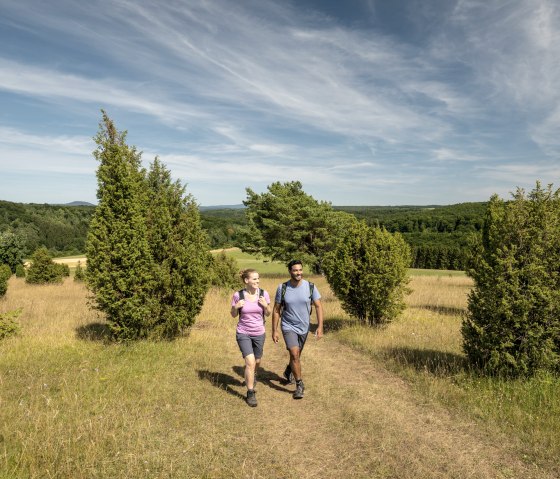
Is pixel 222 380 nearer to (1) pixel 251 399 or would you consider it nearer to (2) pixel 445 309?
(1) pixel 251 399

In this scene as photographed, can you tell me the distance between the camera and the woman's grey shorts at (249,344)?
591 centimetres

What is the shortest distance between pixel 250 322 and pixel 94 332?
652 cm

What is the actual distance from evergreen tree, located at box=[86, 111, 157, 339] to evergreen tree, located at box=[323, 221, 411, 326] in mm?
6065

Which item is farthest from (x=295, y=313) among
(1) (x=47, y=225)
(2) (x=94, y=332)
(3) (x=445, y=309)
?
(1) (x=47, y=225)

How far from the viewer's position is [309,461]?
430 centimetres

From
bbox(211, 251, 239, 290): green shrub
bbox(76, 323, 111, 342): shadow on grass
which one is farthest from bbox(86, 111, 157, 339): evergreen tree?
bbox(211, 251, 239, 290): green shrub

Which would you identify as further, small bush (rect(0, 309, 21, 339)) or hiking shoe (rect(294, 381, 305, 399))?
small bush (rect(0, 309, 21, 339))

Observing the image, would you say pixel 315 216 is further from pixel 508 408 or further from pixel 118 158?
pixel 508 408

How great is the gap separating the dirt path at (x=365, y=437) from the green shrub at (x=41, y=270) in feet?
78.3

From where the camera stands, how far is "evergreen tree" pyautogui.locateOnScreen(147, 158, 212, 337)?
30.0ft

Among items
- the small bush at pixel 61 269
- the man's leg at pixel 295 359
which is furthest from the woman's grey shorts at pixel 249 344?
the small bush at pixel 61 269

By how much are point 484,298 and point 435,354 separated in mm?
2720

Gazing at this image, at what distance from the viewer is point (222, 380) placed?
7.03m

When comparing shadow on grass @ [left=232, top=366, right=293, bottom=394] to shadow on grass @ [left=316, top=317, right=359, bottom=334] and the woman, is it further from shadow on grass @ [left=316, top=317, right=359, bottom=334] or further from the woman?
shadow on grass @ [left=316, top=317, right=359, bottom=334]
